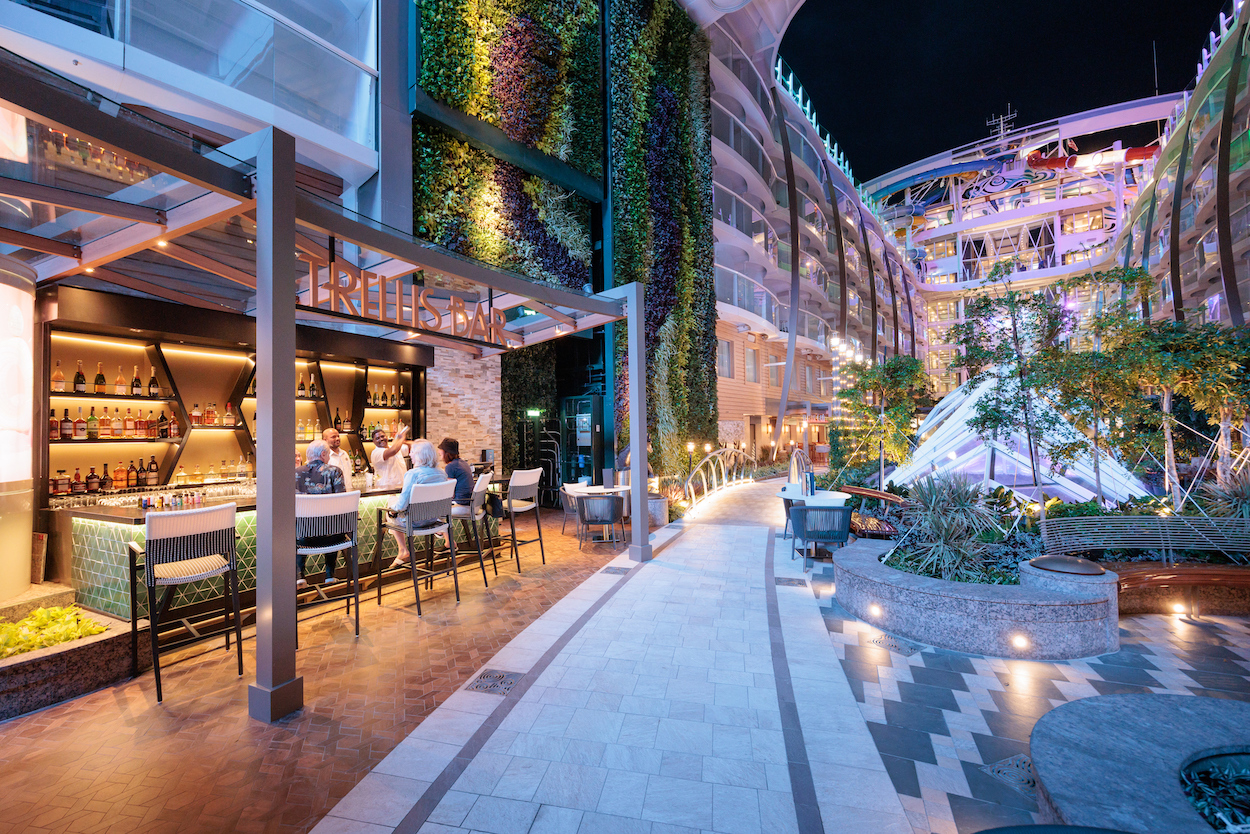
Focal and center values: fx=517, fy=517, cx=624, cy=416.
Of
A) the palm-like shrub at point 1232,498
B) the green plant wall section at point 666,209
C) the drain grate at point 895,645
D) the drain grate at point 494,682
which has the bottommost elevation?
the drain grate at point 895,645

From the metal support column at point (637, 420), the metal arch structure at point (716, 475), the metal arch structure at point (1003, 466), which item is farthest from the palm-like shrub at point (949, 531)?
the metal arch structure at point (716, 475)

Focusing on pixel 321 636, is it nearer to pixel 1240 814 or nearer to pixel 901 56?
pixel 1240 814

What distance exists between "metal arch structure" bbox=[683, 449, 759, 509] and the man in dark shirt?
15.9 feet

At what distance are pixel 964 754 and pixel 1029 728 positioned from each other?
567 mm

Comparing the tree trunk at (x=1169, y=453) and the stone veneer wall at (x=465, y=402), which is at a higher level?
the stone veneer wall at (x=465, y=402)

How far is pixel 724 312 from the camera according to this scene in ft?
49.5

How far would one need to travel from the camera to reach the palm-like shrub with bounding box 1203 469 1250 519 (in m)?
5.20

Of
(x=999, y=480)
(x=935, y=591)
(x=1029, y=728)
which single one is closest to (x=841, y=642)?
(x=935, y=591)

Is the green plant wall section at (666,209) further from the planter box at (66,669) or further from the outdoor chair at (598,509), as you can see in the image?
the planter box at (66,669)

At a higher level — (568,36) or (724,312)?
(568,36)

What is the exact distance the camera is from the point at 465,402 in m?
9.80

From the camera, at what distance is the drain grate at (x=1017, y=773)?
2.30 metres

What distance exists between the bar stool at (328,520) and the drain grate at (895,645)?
416 centimetres

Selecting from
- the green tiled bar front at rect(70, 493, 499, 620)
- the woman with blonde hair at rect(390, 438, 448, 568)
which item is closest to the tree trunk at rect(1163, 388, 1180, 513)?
the woman with blonde hair at rect(390, 438, 448, 568)
